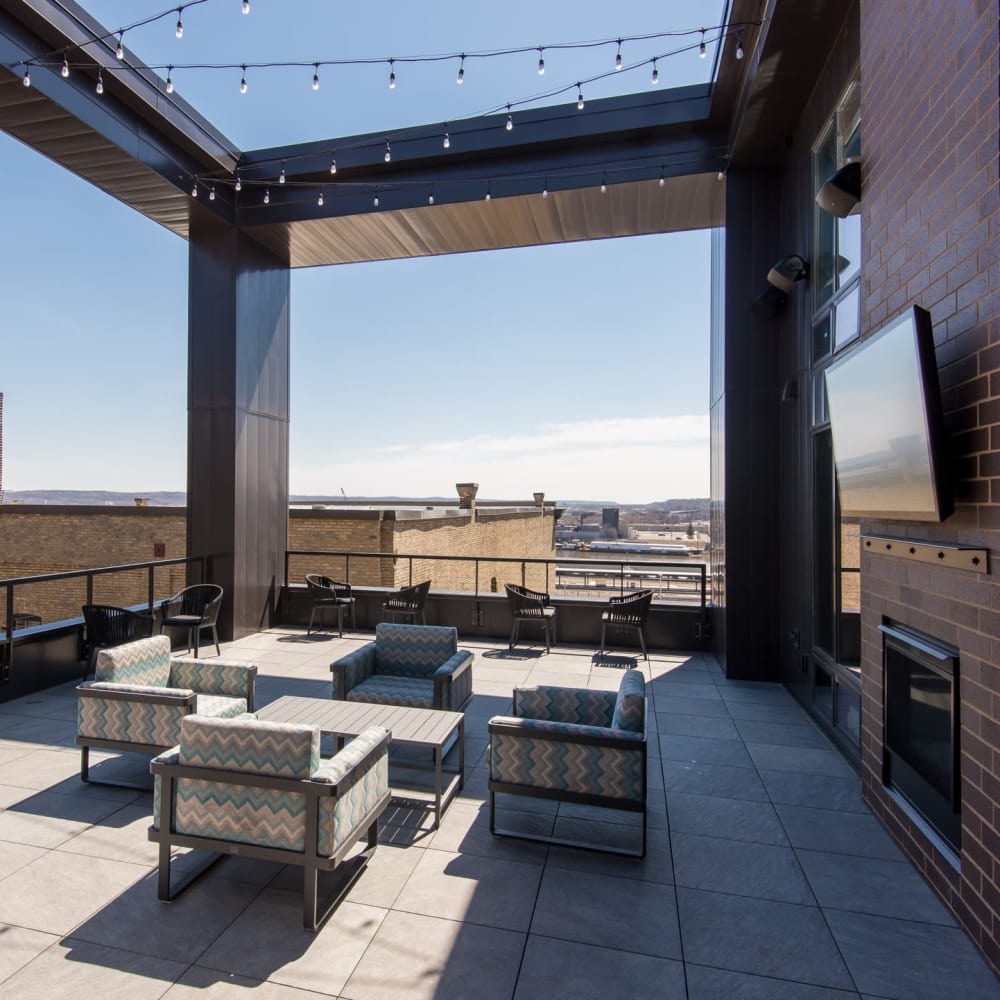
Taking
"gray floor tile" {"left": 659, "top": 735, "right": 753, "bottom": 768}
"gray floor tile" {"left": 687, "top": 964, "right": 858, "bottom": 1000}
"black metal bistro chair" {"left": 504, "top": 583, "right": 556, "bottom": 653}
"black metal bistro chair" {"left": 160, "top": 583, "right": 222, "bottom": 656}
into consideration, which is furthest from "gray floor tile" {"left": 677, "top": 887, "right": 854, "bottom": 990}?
"black metal bistro chair" {"left": 160, "top": 583, "right": 222, "bottom": 656}

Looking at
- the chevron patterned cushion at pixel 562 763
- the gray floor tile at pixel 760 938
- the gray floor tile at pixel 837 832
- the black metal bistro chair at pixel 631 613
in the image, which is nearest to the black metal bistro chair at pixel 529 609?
the black metal bistro chair at pixel 631 613

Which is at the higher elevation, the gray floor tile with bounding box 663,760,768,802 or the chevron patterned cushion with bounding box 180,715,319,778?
the chevron patterned cushion with bounding box 180,715,319,778

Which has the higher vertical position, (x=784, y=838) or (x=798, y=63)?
(x=798, y=63)

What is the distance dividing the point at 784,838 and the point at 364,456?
34.9m

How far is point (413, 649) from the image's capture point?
4.48m

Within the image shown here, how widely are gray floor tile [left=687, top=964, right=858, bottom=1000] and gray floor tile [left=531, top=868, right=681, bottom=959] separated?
0.41ft

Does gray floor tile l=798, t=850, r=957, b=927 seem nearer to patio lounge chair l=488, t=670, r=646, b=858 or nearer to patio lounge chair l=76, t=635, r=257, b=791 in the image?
patio lounge chair l=488, t=670, r=646, b=858

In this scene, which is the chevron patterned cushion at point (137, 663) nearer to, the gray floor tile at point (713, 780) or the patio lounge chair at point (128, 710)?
the patio lounge chair at point (128, 710)

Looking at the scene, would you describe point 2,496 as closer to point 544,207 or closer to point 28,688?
point 28,688

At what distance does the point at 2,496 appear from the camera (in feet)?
58.0

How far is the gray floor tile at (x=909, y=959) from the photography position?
6.36 ft

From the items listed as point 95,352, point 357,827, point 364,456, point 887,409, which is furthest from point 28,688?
point 364,456

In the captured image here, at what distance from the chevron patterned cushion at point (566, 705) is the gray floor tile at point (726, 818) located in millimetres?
571

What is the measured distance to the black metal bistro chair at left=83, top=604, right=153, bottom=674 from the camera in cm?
518
